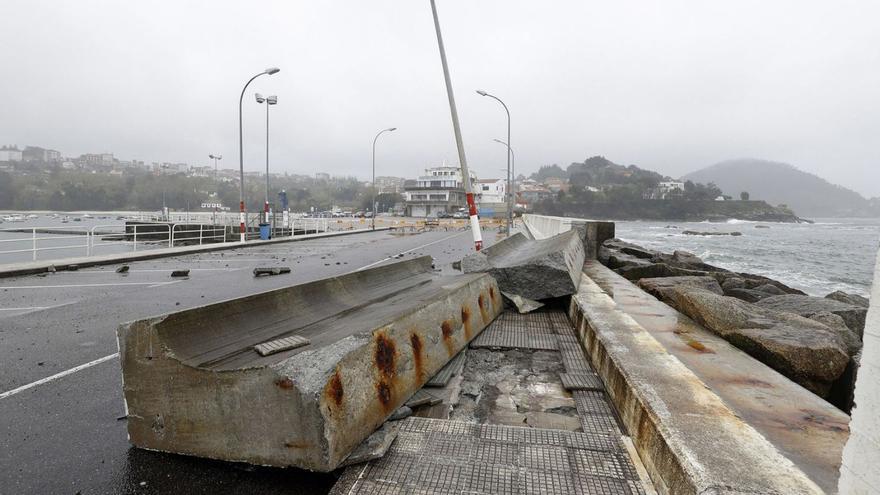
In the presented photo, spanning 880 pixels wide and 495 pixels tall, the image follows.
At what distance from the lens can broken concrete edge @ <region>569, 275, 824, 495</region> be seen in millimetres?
1976

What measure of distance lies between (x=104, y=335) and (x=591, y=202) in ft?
476

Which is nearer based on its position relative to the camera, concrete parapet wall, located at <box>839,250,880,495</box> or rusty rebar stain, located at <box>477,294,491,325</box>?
concrete parapet wall, located at <box>839,250,880,495</box>

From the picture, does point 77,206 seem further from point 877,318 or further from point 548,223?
point 877,318

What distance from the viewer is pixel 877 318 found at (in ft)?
4.33

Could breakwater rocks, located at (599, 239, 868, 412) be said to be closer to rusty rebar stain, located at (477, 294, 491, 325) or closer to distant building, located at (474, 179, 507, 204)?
rusty rebar stain, located at (477, 294, 491, 325)

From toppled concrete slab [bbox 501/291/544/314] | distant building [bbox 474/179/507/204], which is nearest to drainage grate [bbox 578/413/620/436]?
toppled concrete slab [bbox 501/291/544/314]

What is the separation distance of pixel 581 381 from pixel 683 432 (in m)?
1.65

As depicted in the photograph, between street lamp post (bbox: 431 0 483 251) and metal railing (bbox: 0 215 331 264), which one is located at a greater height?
street lamp post (bbox: 431 0 483 251)

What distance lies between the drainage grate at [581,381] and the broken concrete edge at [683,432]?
0.24 ft

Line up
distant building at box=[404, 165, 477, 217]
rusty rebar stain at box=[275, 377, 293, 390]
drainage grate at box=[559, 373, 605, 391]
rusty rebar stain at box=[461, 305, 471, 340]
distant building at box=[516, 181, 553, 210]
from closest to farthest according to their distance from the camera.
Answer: rusty rebar stain at box=[275, 377, 293, 390], drainage grate at box=[559, 373, 605, 391], rusty rebar stain at box=[461, 305, 471, 340], distant building at box=[404, 165, 477, 217], distant building at box=[516, 181, 553, 210]

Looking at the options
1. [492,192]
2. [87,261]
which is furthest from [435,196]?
[87,261]

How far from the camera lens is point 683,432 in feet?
7.80

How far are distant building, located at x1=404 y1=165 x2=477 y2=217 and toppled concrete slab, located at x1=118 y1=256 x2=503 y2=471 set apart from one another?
9933cm

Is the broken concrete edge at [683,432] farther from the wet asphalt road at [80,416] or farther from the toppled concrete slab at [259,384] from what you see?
the wet asphalt road at [80,416]
